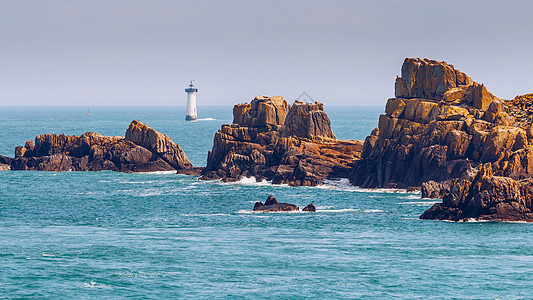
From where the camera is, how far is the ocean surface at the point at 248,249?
7138 cm

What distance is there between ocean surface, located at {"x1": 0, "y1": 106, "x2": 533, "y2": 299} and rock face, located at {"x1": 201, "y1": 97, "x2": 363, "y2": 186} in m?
13.3

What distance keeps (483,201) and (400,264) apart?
22646mm

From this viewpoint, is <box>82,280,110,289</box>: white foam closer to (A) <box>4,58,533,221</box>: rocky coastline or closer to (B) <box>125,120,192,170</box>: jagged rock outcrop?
(A) <box>4,58,533,221</box>: rocky coastline

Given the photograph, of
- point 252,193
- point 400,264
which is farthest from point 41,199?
point 400,264

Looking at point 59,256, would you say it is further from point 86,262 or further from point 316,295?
point 316,295

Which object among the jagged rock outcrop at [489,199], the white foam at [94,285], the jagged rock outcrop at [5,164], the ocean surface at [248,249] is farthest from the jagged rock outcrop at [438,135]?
the jagged rock outcrop at [5,164]

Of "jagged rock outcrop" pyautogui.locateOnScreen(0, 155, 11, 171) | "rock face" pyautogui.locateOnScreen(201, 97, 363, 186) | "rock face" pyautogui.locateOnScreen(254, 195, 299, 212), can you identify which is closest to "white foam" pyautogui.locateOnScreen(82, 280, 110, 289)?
"rock face" pyautogui.locateOnScreen(254, 195, 299, 212)

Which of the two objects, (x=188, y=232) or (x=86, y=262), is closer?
(x=86, y=262)

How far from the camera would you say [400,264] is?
80.2 metres

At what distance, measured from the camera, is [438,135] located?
13100cm

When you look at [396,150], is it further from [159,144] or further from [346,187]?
[159,144]

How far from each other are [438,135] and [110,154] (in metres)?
65.7

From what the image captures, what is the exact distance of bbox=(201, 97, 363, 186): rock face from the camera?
5630 inches

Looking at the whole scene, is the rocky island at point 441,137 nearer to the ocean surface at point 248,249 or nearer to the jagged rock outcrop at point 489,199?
the jagged rock outcrop at point 489,199
